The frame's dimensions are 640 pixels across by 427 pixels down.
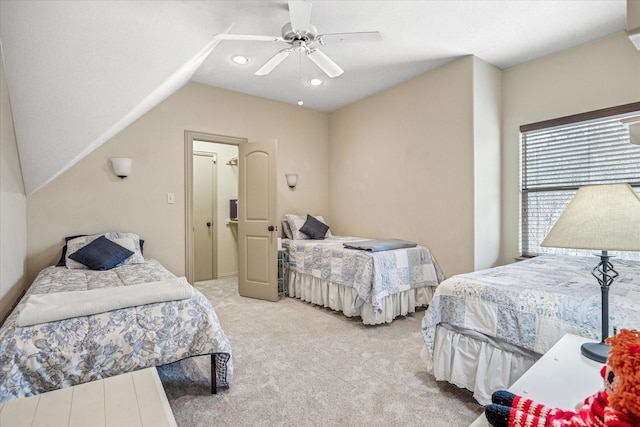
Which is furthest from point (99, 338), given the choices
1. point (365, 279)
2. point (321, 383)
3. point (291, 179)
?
point (291, 179)

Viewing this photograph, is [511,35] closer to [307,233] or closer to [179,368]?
[307,233]

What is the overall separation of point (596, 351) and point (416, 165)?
301 centimetres

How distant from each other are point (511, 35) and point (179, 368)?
156 inches

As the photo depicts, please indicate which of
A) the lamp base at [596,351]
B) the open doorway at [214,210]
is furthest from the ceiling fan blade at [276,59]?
the lamp base at [596,351]

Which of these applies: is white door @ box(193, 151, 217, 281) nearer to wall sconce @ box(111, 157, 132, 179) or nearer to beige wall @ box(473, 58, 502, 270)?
wall sconce @ box(111, 157, 132, 179)

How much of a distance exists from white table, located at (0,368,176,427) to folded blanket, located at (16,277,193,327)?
1.50ft

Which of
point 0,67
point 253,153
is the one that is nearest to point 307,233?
point 253,153

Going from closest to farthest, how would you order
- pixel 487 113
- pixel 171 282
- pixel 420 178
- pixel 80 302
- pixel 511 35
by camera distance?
1. pixel 80 302
2. pixel 171 282
3. pixel 511 35
4. pixel 487 113
5. pixel 420 178

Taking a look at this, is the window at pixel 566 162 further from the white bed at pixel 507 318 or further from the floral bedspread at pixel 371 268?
the floral bedspread at pixel 371 268

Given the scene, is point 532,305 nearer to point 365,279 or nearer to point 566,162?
point 365,279

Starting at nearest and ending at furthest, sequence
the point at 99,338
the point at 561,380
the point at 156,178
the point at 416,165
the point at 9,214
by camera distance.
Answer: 1. the point at 561,380
2. the point at 99,338
3. the point at 9,214
4. the point at 156,178
5. the point at 416,165

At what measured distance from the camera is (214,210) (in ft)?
18.0

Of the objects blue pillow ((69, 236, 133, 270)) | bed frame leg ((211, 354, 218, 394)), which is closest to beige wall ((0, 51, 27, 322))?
blue pillow ((69, 236, 133, 270))

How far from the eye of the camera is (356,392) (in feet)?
6.68
